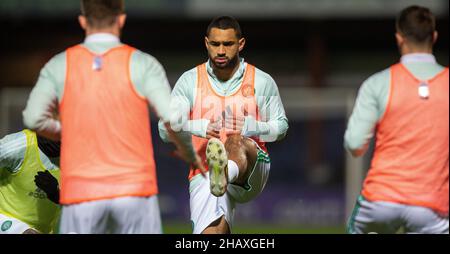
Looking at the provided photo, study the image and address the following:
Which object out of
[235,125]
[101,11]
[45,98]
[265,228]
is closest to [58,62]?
[45,98]

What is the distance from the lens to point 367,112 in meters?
6.79

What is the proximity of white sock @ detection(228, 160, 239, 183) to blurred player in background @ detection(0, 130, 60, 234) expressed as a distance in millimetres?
1333

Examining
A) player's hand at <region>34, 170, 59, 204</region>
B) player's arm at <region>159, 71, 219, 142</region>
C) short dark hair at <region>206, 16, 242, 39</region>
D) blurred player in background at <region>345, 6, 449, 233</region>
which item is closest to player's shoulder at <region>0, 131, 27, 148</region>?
player's hand at <region>34, 170, 59, 204</region>

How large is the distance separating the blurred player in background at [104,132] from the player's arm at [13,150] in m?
1.45

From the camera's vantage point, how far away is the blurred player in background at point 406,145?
267 inches

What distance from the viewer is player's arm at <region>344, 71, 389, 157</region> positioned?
6.79 metres

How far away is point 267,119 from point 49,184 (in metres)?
1.93

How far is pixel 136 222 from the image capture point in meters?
6.41

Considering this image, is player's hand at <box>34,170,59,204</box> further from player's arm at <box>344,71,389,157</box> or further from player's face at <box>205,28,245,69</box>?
player's arm at <box>344,71,389,157</box>

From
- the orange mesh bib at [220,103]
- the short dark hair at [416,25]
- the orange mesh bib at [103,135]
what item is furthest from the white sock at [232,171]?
the short dark hair at [416,25]

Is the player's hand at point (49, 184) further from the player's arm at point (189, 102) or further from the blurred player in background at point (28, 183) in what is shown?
the player's arm at point (189, 102)

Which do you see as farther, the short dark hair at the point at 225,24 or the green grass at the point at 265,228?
the green grass at the point at 265,228

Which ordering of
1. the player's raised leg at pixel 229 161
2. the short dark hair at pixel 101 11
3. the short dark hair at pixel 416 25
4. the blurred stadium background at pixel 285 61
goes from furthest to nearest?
the blurred stadium background at pixel 285 61, the player's raised leg at pixel 229 161, the short dark hair at pixel 416 25, the short dark hair at pixel 101 11
